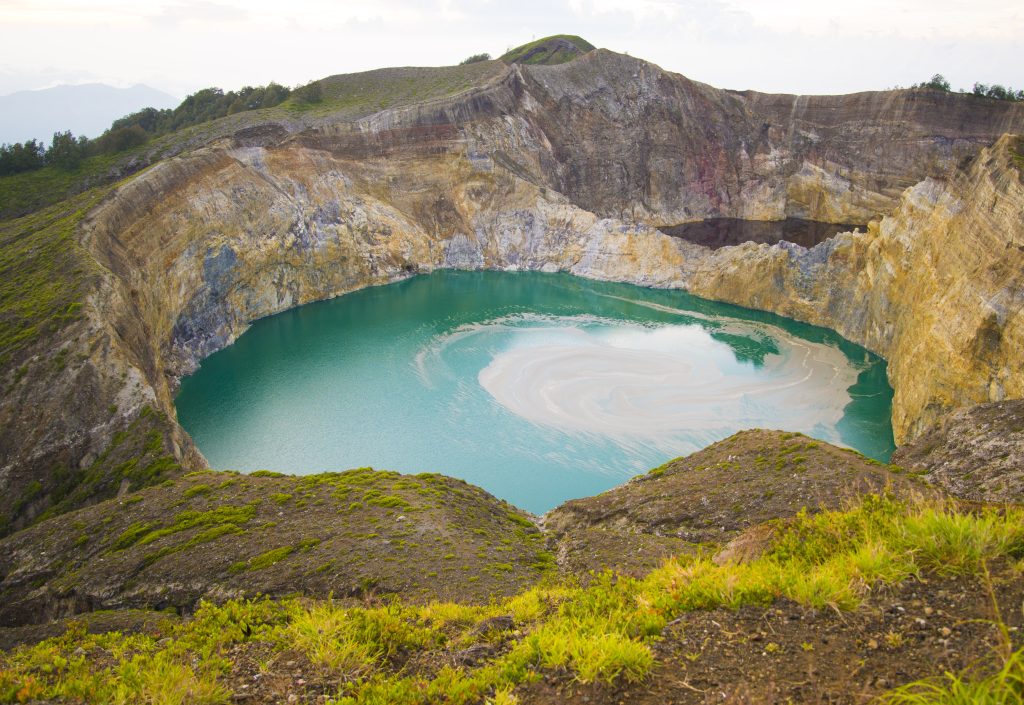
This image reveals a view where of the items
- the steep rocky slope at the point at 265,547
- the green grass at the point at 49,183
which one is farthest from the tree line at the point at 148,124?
the steep rocky slope at the point at 265,547

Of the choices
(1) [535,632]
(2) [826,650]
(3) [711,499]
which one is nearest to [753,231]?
(3) [711,499]

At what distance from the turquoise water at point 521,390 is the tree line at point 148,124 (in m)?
22.5

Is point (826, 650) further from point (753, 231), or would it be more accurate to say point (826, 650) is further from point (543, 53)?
point (543, 53)

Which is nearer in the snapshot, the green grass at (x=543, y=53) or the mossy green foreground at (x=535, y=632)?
the mossy green foreground at (x=535, y=632)

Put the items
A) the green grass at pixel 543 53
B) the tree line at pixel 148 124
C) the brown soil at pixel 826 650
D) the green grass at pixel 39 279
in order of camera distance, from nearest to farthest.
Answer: the brown soil at pixel 826 650, the green grass at pixel 39 279, the tree line at pixel 148 124, the green grass at pixel 543 53

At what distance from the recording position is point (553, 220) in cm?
7781

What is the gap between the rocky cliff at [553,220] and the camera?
29.0 m

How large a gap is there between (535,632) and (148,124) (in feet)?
282

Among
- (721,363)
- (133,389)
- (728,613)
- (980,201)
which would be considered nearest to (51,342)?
(133,389)

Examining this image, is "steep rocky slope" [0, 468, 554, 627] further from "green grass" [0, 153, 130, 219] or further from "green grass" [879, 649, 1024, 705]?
"green grass" [0, 153, 130, 219]

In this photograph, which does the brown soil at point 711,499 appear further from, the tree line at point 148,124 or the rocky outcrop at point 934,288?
the tree line at point 148,124

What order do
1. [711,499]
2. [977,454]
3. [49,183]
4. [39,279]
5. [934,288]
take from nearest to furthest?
[977,454]
[711,499]
[39,279]
[934,288]
[49,183]

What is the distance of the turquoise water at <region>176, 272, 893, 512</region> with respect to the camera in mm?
34094

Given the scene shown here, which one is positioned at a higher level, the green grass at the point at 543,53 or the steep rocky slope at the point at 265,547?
the green grass at the point at 543,53
